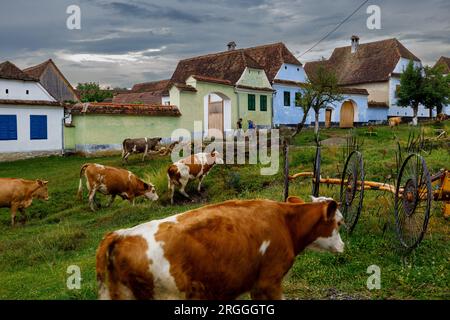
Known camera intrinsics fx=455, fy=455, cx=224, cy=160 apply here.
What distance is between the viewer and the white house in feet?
75.0

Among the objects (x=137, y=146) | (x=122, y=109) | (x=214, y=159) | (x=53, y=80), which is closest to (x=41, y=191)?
(x=214, y=159)

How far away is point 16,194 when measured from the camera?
13.6 m

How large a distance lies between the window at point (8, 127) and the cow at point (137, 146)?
621 cm

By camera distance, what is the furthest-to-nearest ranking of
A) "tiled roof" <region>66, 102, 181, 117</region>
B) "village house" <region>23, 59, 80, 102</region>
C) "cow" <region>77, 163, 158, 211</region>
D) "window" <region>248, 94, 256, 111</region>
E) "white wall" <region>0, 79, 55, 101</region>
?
1. "village house" <region>23, 59, 80, 102</region>
2. "window" <region>248, 94, 256, 111</region>
3. "tiled roof" <region>66, 102, 181, 117</region>
4. "white wall" <region>0, 79, 55, 101</region>
5. "cow" <region>77, 163, 158, 211</region>

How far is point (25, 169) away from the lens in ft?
66.7

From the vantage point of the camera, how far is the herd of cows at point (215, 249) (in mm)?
3641

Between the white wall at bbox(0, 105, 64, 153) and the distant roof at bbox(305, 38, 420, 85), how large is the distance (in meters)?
24.6

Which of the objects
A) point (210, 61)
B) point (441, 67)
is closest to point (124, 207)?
point (210, 61)

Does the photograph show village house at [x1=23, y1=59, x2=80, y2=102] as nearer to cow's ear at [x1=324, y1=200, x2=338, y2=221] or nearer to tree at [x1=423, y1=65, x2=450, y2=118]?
tree at [x1=423, y1=65, x2=450, y2=118]

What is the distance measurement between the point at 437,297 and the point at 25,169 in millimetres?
18837

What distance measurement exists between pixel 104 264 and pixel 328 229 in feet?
7.87

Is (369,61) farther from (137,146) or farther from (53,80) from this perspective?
(137,146)

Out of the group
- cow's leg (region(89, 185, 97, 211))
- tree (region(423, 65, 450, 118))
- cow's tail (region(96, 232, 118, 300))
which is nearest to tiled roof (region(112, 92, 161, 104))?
tree (region(423, 65, 450, 118))
